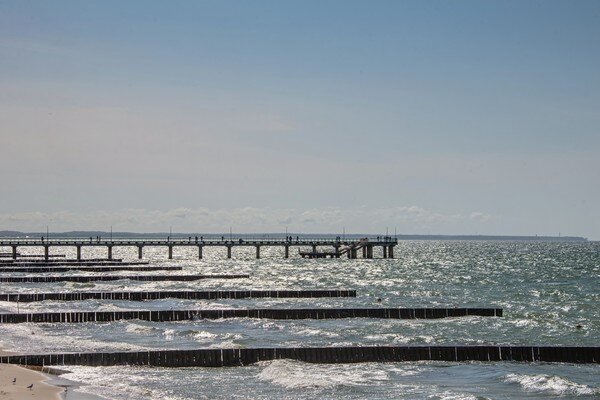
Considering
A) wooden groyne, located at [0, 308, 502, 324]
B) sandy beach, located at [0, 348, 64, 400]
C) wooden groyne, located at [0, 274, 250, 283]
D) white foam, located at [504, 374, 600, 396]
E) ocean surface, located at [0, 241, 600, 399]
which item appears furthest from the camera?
wooden groyne, located at [0, 274, 250, 283]

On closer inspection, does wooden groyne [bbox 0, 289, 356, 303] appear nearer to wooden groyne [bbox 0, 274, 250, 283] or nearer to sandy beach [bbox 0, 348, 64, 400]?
wooden groyne [bbox 0, 274, 250, 283]

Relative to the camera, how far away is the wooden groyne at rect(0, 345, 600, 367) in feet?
103

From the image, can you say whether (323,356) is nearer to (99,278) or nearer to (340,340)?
(340,340)

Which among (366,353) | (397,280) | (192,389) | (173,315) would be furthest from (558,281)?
(192,389)

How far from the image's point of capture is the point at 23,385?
1057 inches

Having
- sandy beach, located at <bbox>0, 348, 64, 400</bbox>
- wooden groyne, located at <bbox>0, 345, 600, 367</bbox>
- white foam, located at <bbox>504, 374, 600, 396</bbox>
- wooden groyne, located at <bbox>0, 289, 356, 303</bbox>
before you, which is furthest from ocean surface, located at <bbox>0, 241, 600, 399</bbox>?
wooden groyne, located at <bbox>0, 289, 356, 303</bbox>

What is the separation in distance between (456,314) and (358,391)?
2328 centimetres

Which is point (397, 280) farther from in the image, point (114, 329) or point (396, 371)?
point (396, 371)

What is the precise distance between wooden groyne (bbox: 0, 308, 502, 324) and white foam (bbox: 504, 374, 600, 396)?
1910 centimetres

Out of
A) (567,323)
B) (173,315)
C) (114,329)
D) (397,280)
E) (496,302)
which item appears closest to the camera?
(114,329)

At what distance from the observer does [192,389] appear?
1105 inches

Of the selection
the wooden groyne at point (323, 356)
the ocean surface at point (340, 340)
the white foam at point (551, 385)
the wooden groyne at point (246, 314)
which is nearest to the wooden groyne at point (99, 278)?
the ocean surface at point (340, 340)

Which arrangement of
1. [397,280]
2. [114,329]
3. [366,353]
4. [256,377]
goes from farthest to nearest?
1. [397,280]
2. [114,329]
3. [366,353]
4. [256,377]

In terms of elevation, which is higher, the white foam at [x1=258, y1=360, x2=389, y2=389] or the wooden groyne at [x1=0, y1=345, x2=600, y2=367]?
the wooden groyne at [x1=0, y1=345, x2=600, y2=367]
